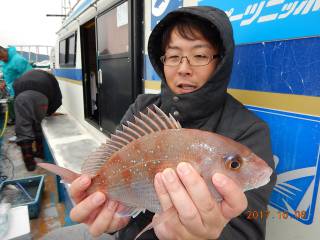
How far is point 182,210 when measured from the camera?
0.75 m

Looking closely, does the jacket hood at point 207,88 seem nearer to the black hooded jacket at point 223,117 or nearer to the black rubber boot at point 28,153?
the black hooded jacket at point 223,117

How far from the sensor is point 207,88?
1095mm

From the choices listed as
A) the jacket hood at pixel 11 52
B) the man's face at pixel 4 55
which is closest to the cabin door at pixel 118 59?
the man's face at pixel 4 55

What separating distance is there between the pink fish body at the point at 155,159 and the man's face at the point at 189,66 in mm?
314

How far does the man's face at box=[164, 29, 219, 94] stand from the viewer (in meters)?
1.13

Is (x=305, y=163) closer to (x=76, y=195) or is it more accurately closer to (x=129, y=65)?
(x=76, y=195)

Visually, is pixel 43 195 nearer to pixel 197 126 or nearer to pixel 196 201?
pixel 197 126

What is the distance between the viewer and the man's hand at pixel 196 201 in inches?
28.6

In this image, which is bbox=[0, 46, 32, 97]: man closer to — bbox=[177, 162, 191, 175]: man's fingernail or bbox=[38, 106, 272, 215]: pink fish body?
bbox=[38, 106, 272, 215]: pink fish body

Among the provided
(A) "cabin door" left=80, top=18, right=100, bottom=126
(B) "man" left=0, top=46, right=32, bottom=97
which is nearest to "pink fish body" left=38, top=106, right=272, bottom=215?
(A) "cabin door" left=80, top=18, right=100, bottom=126

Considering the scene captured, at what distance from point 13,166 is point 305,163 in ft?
19.4

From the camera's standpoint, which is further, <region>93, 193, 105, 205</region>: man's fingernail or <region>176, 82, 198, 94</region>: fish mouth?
<region>176, 82, 198, 94</region>: fish mouth
